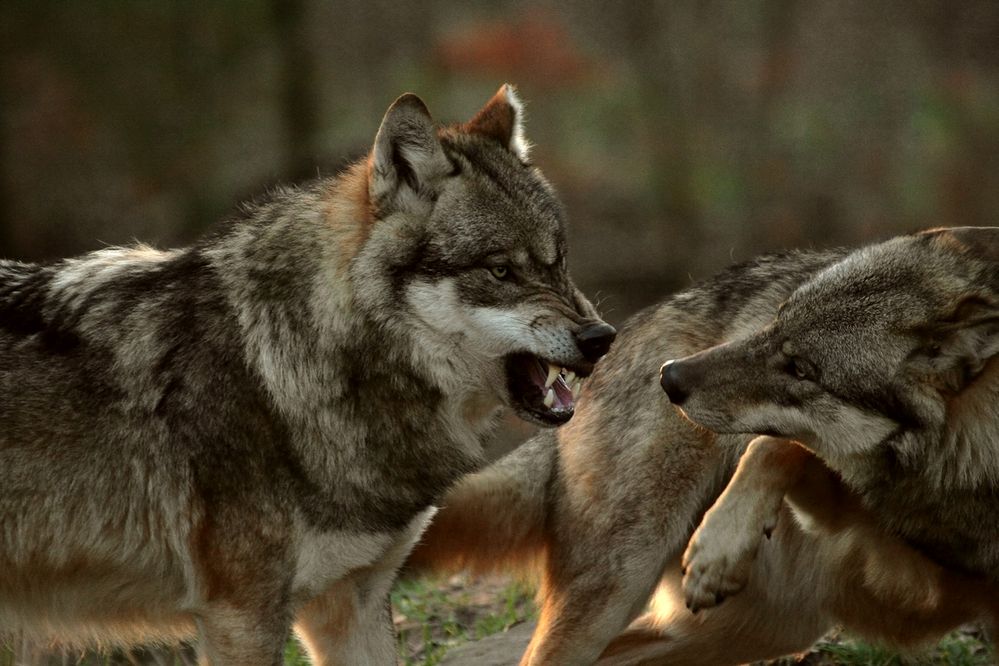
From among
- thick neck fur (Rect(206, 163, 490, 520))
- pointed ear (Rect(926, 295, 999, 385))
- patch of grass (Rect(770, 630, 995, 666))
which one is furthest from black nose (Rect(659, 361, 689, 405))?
patch of grass (Rect(770, 630, 995, 666))

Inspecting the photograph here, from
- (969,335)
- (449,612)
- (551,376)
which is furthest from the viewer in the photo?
(449,612)

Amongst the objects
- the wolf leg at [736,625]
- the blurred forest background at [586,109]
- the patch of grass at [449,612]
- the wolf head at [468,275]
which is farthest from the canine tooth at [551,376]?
the blurred forest background at [586,109]

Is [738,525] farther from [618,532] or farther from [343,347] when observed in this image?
[343,347]

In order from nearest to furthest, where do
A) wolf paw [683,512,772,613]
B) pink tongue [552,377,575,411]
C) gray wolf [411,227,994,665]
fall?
pink tongue [552,377,575,411]
wolf paw [683,512,772,613]
gray wolf [411,227,994,665]

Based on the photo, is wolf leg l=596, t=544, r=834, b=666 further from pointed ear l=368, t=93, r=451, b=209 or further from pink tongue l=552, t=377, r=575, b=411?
pointed ear l=368, t=93, r=451, b=209

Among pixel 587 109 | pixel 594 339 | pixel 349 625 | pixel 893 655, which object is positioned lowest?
pixel 893 655

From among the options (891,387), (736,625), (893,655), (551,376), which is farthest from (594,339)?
(893,655)

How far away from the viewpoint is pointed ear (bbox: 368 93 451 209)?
404cm

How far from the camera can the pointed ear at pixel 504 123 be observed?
455cm

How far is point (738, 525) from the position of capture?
436 centimetres

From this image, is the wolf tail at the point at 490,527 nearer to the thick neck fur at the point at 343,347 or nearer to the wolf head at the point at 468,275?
the thick neck fur at the point at 343,347

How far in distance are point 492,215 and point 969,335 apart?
5.06 ft

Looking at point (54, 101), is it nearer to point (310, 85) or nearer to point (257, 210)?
point (310, 85)

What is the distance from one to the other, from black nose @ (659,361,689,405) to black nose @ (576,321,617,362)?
0.28 m
